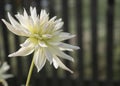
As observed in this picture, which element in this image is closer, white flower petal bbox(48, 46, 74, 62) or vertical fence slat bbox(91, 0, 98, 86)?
white flower petal bbox(48, 46, 74, 62)

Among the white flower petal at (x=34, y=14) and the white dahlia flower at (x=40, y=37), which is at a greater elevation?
the white flower petal at (x=34, y=14)

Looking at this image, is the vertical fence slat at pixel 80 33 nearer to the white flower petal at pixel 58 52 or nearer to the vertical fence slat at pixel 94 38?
the vertical fence slat at pixel 94 38

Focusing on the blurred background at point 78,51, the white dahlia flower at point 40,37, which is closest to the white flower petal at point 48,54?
the white dahlia flower at point 40,37

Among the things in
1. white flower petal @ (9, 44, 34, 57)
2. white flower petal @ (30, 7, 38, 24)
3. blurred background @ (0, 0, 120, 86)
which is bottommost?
blurred background @ (0, 0, 120, 86)

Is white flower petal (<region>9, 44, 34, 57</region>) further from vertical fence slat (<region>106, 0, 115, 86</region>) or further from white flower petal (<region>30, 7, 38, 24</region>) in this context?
vertical fence slat (<region>106, 0, 115, 86</region>)

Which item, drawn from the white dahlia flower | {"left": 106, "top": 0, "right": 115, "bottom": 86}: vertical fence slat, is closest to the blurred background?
{"left": 106, "top": 0, "right": 115, "bottom": 86}: vertical fence slat

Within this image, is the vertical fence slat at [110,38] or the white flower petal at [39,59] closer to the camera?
the white flower petal at [39,59]

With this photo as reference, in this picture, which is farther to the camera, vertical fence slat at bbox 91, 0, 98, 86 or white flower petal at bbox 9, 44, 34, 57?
vertical fence slat at bbox 91, 0, 98, 86

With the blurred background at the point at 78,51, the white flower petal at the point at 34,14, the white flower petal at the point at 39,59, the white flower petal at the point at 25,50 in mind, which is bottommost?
the blurred background at the point at 78,51

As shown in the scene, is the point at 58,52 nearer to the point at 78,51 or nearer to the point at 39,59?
the point at 39,59

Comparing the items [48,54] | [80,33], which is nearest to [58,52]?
[48,54]

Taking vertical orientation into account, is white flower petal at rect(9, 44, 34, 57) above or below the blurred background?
above

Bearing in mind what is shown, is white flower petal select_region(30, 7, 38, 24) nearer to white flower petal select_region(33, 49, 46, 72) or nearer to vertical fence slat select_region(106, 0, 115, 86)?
white flower petal select_region(33, 49, 46, 72)

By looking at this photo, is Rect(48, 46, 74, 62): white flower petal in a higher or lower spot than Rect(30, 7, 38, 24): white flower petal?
lower
